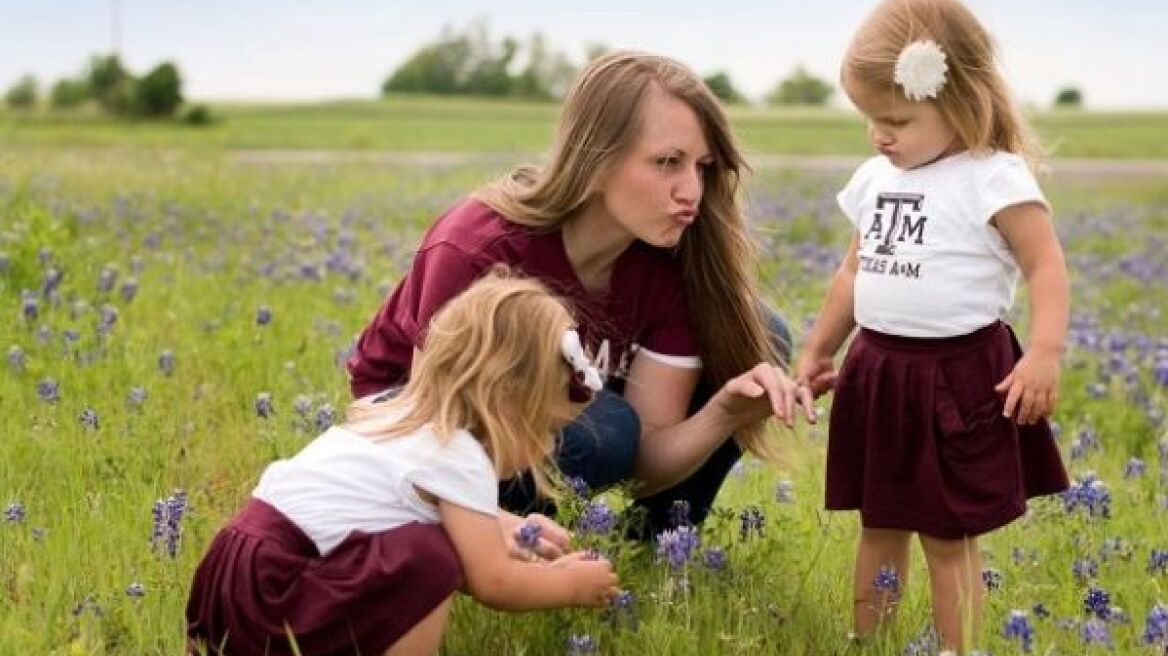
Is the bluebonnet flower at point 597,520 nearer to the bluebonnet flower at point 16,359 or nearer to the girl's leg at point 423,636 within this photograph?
the girl's leg at point 423,636

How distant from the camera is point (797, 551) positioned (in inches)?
177

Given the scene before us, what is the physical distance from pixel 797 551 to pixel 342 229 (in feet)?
19.6

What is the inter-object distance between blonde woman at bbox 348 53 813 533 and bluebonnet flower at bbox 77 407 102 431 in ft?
2.76

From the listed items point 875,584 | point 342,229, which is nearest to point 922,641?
point 875,584

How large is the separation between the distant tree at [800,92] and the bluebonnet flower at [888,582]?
48763mm

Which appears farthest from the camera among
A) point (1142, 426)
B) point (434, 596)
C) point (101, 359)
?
point (1142, 426)

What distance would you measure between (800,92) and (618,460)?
49781 millimetres

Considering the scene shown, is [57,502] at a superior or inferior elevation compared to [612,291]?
inferior

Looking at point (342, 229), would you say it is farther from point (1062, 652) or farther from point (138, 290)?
point (1062, 652)

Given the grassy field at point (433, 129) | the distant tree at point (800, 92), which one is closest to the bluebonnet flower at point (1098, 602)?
the grassy field at point (433, 129)

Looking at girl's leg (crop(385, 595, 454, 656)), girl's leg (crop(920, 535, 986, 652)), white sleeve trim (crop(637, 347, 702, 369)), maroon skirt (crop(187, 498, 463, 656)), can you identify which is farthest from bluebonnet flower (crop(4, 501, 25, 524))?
girl's leg (crop(920, 535, 986, 652))

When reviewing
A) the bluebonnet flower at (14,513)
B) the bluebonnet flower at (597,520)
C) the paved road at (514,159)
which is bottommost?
the paved road at (514,159)

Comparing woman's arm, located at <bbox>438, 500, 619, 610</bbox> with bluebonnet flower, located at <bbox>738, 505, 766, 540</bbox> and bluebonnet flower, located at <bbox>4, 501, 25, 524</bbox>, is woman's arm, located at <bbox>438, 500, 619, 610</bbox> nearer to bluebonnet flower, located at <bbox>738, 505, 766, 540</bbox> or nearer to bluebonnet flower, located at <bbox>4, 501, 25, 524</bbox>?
bluebonnet flower, located at <bbox>738, 505, 766, 540</bbox>

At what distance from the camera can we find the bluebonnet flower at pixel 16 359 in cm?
541
